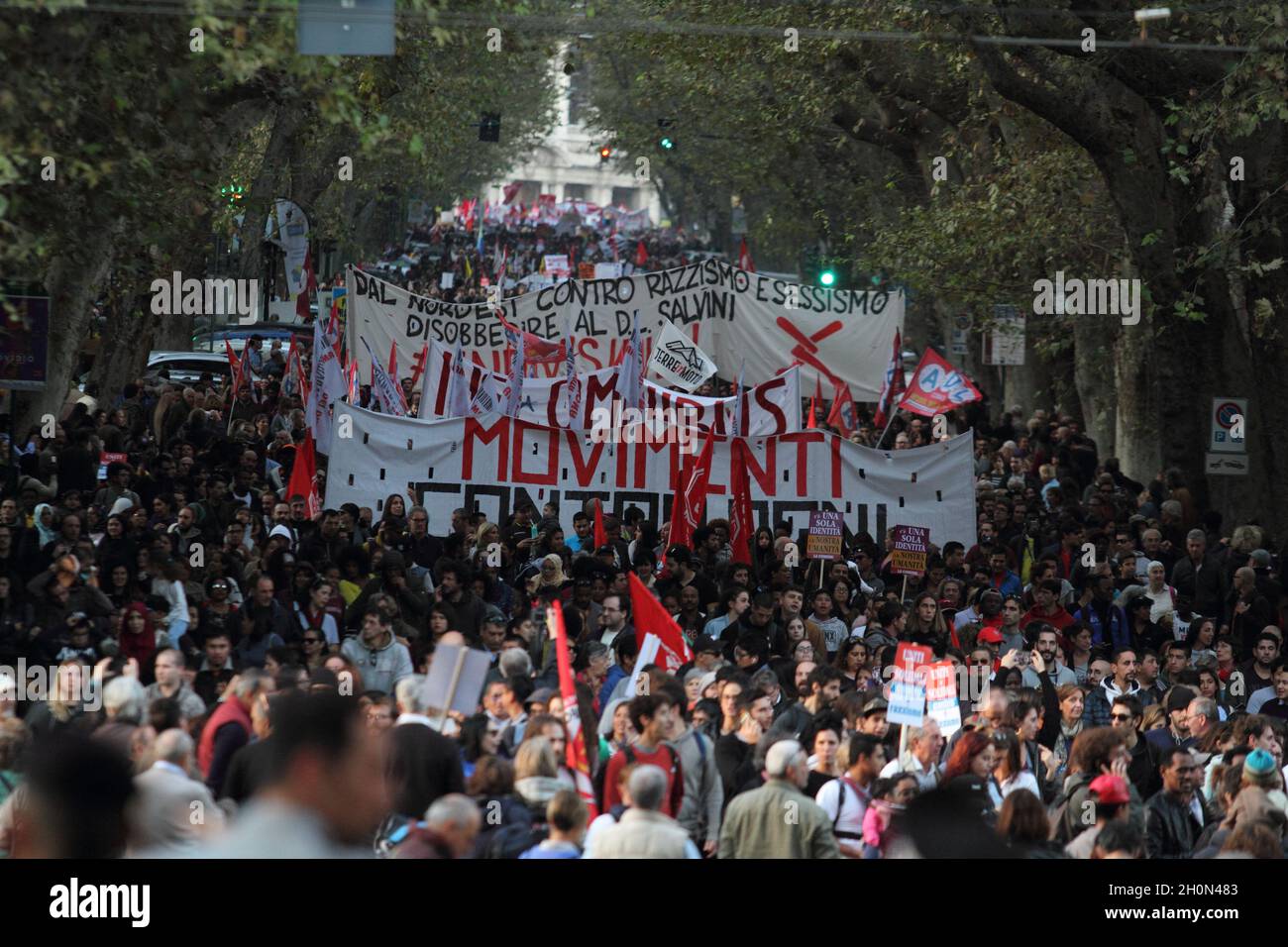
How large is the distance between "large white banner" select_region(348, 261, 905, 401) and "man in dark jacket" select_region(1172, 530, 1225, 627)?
6.88 meters

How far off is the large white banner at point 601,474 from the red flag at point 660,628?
18.1 ft

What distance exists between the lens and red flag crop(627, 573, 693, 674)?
11398 mm

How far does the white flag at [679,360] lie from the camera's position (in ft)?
64.0

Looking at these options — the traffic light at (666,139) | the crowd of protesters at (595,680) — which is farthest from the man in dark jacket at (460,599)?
the traffic light at (666,139)

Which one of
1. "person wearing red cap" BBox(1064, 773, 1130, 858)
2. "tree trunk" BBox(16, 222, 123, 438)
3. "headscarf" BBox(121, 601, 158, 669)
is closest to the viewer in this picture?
"person wearing red cap" BBox(1064, 773, 1130, 858)

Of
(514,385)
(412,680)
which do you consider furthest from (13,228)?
(514,385)

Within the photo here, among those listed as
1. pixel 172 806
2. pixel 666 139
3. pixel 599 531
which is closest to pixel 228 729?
pixel 172 806

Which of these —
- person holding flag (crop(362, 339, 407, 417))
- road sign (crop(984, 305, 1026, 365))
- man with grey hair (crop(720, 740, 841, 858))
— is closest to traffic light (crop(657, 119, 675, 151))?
road sign (crop(984, 305, 1026, 365))

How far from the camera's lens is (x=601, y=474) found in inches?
690

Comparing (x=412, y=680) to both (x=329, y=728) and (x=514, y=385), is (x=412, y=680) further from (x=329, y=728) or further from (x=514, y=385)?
(x=514, y=385)

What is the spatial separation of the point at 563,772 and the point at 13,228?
14.3 feet

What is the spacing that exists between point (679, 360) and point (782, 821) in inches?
462

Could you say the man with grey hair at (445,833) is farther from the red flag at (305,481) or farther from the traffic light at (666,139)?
the traffic light at (666,139)

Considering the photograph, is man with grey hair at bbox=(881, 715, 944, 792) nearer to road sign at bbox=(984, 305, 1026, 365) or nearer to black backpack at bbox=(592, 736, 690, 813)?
black backpack at bbox=(592, 736, 690, 813)
